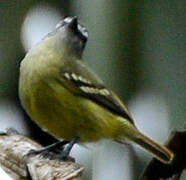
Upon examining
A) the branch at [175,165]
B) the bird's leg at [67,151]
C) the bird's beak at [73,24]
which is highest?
the bird's beak at [73,24]

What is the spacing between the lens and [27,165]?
7.91 ft

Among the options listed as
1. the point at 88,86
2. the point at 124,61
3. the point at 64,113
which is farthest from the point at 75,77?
the point at 124,61

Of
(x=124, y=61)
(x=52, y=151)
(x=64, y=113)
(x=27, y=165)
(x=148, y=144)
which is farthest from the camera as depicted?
(x=124, y=61)

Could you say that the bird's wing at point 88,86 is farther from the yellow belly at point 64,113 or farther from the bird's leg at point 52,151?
the bird's leg at point 52,151

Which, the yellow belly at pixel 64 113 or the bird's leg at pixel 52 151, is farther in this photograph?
the yellow belly at pixel 64 113

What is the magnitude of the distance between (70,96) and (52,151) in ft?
1.14

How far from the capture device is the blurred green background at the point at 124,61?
359 cm

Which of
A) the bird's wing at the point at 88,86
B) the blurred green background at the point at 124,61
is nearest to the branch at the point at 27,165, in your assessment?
the bird's wing at the point at 88,86

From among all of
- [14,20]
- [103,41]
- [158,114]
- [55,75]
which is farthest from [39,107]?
[14,20]

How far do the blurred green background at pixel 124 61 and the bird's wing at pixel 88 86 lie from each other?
246 millimetres

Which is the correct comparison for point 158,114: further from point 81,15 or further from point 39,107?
point 39,107

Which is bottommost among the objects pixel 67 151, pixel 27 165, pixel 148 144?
pixel 148 144

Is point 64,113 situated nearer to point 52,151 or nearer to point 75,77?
point 75,77

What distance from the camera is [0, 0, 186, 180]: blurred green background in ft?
11.8
